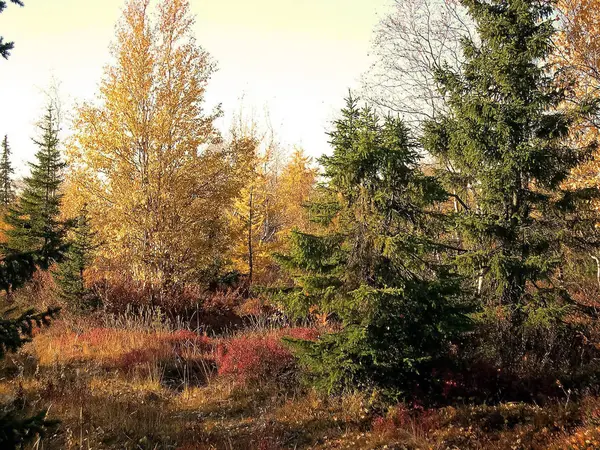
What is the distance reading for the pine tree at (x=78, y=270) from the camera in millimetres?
11375

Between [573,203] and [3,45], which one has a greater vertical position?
[3,45]

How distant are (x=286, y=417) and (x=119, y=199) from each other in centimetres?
786

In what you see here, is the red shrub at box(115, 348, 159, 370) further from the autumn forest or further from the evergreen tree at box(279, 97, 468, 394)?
the evergreen tree at box(279, 97, 468, 394)

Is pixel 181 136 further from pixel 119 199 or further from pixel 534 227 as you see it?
pixel 534 227

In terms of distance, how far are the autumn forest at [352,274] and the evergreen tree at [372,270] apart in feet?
0.12

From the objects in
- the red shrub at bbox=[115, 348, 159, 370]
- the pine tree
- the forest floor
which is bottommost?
the forest floor

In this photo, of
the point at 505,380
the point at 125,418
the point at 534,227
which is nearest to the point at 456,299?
the point at 505,380

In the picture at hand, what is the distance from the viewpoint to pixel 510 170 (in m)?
7.74

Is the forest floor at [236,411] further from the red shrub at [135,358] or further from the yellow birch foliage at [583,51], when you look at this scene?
the yellow birch foliage at [583,51]

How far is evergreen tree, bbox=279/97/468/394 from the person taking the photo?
540 cm

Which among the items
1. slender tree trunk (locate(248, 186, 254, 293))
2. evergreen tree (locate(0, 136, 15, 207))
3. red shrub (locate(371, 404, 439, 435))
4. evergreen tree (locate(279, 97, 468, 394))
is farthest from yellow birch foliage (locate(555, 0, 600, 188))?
evergreen tree (locate(0, 136, 15, 207))

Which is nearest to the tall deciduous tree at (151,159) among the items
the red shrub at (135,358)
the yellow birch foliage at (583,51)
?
the red shrub at (135,358)

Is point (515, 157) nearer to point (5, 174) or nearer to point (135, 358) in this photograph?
point (135, 358)

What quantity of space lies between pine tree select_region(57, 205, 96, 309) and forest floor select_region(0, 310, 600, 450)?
144 inches
